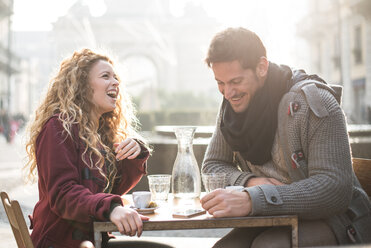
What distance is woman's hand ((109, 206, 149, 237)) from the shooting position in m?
1.76

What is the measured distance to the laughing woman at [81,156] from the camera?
1863 mm

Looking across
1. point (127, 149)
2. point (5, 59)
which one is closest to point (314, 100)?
point (127, 149)

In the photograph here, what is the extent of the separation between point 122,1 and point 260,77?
44.9m

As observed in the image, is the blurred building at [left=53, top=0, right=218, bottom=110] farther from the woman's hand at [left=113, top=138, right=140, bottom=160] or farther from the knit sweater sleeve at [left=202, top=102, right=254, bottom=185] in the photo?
the woman's hand at [left=113, top=138, right=140, bottom=160]

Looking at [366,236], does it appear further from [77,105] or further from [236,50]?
[77,105]

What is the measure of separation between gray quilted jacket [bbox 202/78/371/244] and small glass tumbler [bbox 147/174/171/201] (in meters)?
0.36

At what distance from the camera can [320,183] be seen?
192 cm

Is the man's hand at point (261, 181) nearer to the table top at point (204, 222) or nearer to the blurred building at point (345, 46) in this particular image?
the table top at point (204, 222)

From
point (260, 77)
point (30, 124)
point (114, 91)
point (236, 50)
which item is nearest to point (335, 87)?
point (260, 77)

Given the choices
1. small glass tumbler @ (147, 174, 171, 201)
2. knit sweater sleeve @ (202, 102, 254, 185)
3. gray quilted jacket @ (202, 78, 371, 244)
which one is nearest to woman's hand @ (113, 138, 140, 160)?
small glass tumbler @ (147, 174, 171, 201)

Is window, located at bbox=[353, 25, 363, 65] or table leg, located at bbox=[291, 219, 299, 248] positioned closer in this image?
table leg, located at bbox=[291, 219, 299, 248]

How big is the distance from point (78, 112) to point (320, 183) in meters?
1.17

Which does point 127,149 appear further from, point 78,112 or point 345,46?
point 345,46

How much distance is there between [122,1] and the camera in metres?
45.2
